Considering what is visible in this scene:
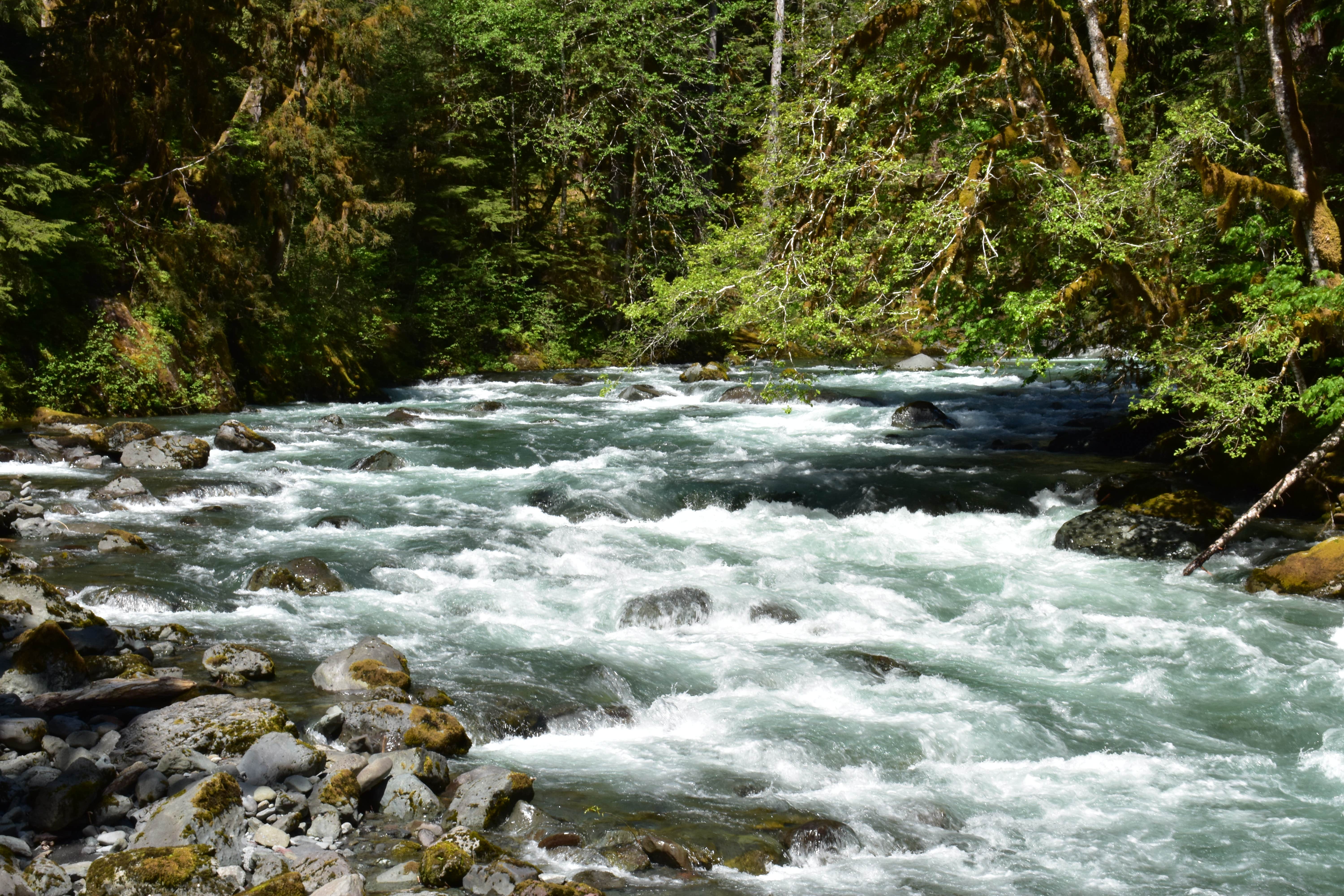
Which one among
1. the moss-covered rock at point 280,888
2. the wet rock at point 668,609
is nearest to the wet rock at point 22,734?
the moss-covered rock at point 280,888

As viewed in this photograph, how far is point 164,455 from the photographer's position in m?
14.5

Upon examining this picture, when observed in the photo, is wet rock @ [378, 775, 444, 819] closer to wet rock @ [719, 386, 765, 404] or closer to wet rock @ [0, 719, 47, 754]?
wet rock @ [0, 719, 47, 754]

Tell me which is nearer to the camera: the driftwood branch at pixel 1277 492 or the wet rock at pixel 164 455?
the driftwood branch at pixel 1277 492

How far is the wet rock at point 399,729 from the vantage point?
20.0 feet

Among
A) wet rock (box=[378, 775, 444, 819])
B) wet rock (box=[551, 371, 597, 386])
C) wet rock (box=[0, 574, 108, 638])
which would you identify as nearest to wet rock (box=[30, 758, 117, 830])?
wet rock (box=[378, 775, 444, 819])

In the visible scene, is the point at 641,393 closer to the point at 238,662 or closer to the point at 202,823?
the point at 238,662

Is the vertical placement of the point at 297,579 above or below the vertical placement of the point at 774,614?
above

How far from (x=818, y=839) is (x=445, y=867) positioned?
211 centimetres

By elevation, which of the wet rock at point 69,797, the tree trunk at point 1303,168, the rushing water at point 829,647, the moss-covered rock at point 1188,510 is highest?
the tree trunk at point 1303,168

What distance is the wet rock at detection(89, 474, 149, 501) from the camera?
40.3 feet

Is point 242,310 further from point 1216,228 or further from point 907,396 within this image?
point 1216,228

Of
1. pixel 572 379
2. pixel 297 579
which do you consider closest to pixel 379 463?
pixel 297 579

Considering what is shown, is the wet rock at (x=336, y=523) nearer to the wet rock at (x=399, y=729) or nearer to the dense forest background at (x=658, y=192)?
the dense forest background at (x=658, y=192)

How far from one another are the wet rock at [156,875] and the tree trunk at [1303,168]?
1178cm
